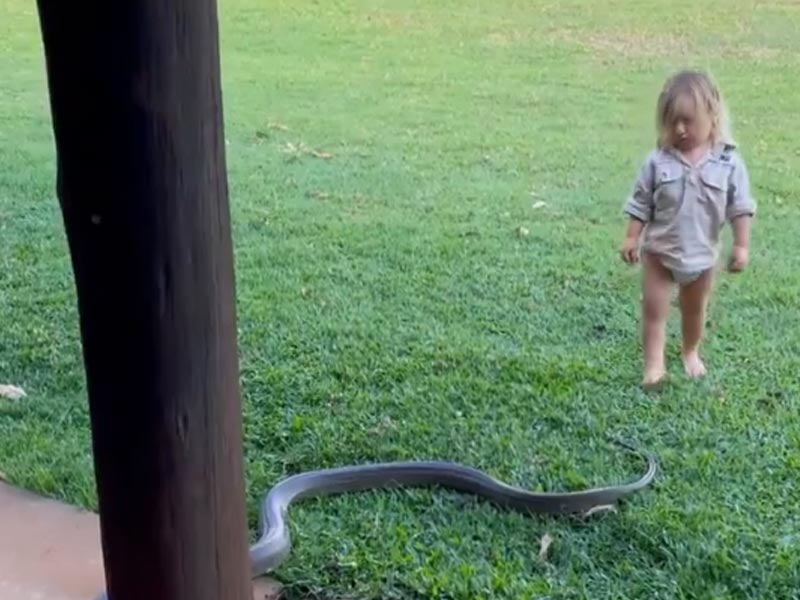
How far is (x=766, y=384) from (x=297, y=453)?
1.27 m

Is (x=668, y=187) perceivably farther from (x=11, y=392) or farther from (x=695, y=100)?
(x=11, y=392)

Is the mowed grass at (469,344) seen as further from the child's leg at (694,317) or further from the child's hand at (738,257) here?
the child's hand at (738,257)

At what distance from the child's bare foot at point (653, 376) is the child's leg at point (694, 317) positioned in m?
0.10

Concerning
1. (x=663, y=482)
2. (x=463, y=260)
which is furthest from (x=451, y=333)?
(x=663, y=482)

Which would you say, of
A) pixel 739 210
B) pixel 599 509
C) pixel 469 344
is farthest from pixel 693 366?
pixel 599 509

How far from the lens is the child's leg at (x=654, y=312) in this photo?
311 cm

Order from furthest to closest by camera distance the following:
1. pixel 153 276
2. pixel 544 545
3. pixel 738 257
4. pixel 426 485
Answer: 1. pixel 738 257
2. pixel 426 485
3. pixel 544 545
4. pixel 153 276

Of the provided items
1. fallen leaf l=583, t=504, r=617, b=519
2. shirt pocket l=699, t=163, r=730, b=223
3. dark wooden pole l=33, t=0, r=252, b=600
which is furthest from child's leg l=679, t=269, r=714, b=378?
dark wooden pole l=33, t=0, r=252, b=600

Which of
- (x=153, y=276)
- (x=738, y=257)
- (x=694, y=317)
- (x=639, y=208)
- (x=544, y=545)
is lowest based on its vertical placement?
(x=544, y=545)

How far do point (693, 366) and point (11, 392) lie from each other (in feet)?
6.06

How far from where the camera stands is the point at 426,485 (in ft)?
8.50

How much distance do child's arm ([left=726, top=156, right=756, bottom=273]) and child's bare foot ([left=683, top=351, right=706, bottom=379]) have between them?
1.07 ft

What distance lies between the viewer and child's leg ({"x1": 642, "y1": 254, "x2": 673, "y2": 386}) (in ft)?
10.2

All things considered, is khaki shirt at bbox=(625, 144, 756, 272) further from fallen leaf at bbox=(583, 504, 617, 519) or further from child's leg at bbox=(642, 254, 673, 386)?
fallen leaf at bbox=(583, 504, 617, 519)
